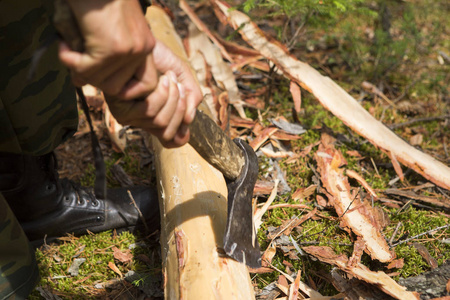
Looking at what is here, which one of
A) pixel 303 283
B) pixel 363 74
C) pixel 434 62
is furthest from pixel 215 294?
pixel 434 62

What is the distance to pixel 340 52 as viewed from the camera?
5.27 m

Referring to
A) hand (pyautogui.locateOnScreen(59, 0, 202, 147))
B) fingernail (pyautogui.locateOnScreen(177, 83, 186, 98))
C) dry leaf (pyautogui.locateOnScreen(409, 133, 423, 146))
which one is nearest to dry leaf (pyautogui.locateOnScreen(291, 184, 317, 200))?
dry leaf (pyautogui.locateOnScreen(409, 133, 423, 146))

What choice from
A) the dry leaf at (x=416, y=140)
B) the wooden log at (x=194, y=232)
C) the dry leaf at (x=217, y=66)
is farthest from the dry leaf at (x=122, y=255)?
the dry leaf at (x=416, y=140)

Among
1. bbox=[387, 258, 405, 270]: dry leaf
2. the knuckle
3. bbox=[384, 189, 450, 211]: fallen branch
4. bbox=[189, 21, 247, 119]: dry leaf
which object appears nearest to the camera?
the knuckle

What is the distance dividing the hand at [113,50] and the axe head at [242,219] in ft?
3.20

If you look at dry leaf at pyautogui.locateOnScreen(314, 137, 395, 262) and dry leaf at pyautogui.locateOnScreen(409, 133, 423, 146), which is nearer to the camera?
dry leaf at pyautogui.locateOnScreen(314, 137, 395, 262)

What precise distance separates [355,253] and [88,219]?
2114 millimetres

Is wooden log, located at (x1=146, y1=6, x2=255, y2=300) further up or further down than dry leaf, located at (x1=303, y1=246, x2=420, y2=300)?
further up

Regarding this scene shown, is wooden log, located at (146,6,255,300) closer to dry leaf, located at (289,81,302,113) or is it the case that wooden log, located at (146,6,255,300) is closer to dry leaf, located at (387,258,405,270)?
dry leaf, located at (387,258,405,270)

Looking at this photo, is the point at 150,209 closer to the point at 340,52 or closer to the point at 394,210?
the point at 394,210

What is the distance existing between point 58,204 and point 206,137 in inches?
67.8

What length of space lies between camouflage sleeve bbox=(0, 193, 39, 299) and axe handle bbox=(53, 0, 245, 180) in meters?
1.27

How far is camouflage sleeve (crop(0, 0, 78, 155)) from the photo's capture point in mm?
2277

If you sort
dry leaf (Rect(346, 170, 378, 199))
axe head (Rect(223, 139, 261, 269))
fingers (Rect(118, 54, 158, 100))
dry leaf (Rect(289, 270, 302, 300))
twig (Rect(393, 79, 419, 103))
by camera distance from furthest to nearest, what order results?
twig (Rect(393, 79, 419, 103)), dry leaf (Rect(346, 170, 378, 199)), dry leaf (Rect(289, 270, 302, 300)), axe head (Rect(223, 139, 261, 269)), fingers (Rect(118, 54, 158, 100))
